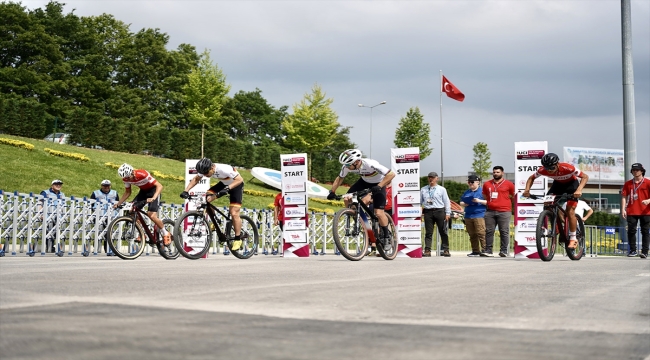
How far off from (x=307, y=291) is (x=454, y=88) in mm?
44818

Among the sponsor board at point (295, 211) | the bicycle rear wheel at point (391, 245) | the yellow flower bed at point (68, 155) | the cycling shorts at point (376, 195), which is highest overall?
the yellow flower bed at point (68, 155)

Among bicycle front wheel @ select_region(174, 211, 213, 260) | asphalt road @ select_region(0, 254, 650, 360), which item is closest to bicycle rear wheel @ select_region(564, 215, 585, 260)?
bicycle front wheel @ select_region(174, 211, 213, 260)

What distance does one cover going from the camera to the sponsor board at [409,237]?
60.2ft

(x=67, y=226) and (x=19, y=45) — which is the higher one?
(x=19, y=45)

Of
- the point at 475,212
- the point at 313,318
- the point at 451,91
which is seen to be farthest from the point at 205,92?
the point at 313,318

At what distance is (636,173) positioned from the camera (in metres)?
17.9

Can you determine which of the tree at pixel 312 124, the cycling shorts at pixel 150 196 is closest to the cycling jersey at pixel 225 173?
the cycling shorts at pixel 150 196

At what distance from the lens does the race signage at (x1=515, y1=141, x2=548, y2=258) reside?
685 inches

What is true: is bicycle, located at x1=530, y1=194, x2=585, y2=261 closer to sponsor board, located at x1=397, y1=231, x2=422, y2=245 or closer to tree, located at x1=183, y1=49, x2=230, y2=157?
sponsor board, located at x1=397, y1=231, x2=422, y2=245

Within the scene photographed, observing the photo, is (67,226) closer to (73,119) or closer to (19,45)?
(73,119)

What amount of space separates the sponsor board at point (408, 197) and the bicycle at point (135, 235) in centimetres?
606

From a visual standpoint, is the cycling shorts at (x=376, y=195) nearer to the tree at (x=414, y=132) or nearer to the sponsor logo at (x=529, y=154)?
the sponsor logo at (x=529, y=154)

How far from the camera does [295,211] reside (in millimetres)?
18594

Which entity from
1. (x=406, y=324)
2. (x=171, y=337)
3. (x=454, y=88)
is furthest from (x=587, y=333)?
(x=454, y=88)
